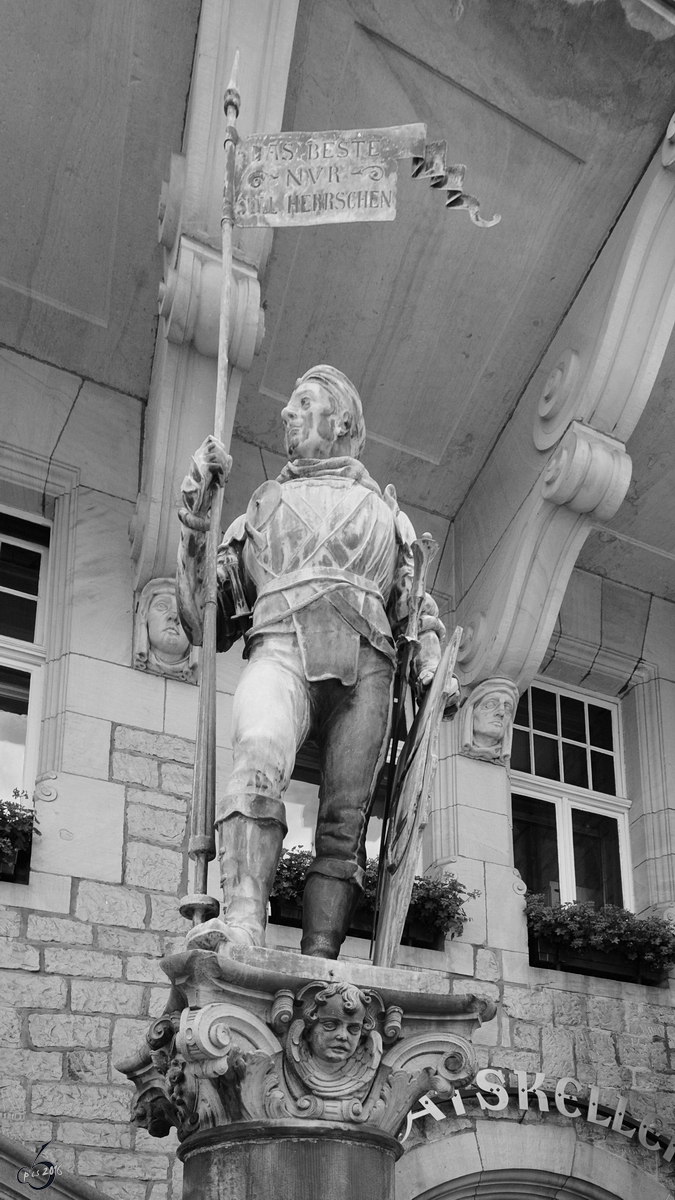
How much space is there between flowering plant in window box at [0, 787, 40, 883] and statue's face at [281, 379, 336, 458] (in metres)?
2.27

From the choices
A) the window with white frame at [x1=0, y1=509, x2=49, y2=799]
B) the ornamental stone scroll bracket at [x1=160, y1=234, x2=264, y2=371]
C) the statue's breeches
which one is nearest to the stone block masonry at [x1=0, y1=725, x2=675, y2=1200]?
the window with white frame at [x1=0, y1=509, x2=49, y2=799]

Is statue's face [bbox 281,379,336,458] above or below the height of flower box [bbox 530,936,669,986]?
above

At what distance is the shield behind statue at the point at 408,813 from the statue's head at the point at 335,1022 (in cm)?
43

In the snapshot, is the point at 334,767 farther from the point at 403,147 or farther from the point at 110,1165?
the point at 110,1165

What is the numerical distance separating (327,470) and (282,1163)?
200cm

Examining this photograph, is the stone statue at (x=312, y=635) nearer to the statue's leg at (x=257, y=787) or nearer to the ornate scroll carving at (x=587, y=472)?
the statue's leg at (x=257, y=787)

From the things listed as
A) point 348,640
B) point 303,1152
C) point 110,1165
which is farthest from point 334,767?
point 110,1165

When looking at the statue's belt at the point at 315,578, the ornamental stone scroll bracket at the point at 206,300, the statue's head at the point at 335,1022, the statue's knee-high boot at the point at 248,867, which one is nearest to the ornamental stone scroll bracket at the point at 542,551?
the ornamental stone scroll bracket at the point at 206,300

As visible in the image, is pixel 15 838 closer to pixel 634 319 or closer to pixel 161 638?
pixel 161 638

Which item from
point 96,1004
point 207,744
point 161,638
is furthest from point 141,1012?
point 207,744

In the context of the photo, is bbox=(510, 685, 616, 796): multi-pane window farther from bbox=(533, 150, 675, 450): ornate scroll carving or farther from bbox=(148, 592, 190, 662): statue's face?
bbox=(148, 592, 190, 662): statue's face

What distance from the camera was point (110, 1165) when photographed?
6129mm

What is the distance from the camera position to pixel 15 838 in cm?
639

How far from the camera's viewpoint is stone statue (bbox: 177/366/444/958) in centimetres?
409
